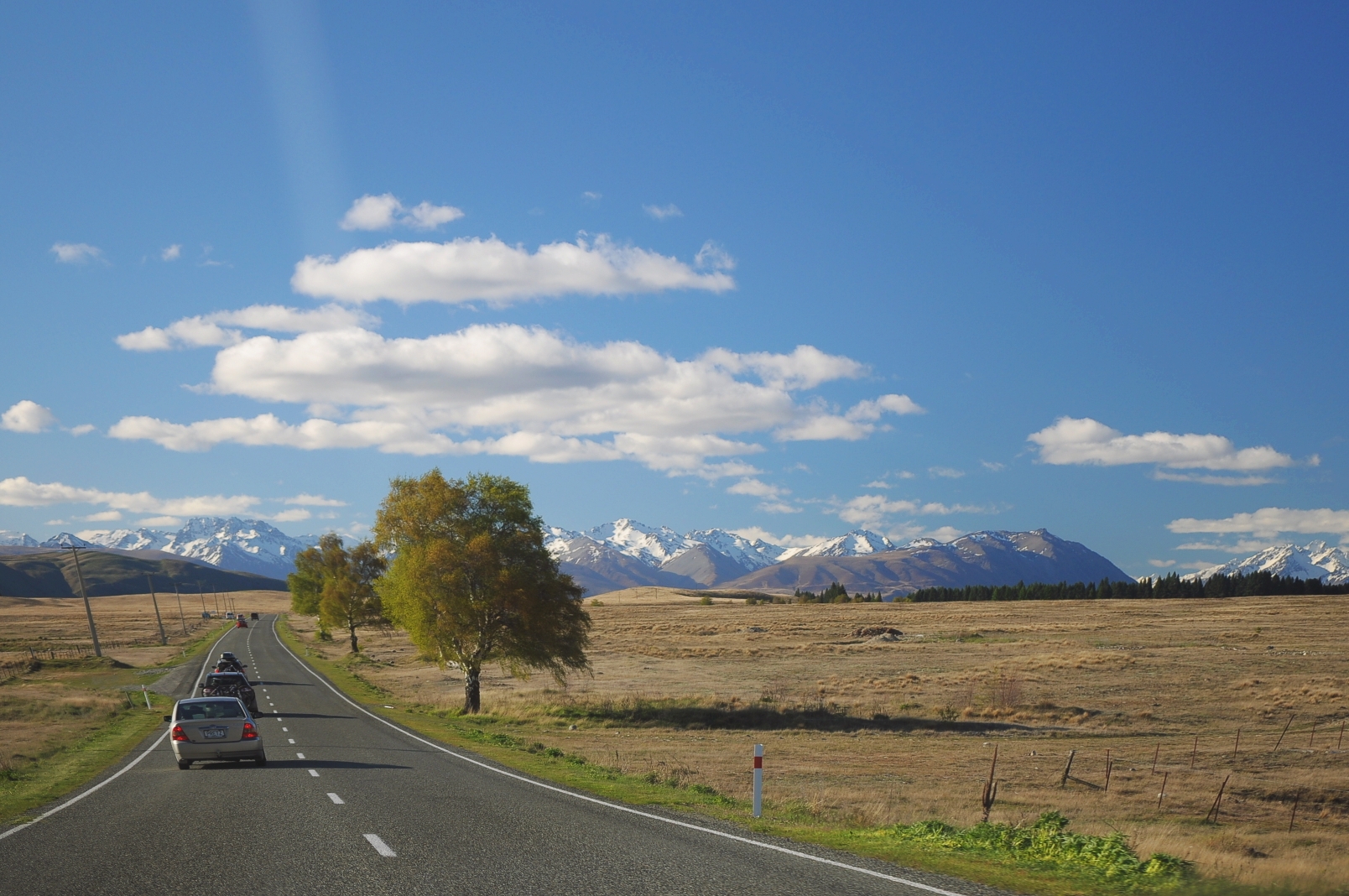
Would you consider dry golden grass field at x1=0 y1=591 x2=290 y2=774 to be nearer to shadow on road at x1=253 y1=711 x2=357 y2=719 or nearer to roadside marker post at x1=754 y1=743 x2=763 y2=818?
shadow on road at x1=253 y1=711 x2=357 y2=719

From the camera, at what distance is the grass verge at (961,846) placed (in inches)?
446

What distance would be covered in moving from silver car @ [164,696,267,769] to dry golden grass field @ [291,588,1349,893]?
30.0 ft

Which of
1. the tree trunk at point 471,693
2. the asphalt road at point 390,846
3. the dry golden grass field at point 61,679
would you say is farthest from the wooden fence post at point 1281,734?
the dry golden grass field at point 61,679

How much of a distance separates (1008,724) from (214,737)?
34.3 meters

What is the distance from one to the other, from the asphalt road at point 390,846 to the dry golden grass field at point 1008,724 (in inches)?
187

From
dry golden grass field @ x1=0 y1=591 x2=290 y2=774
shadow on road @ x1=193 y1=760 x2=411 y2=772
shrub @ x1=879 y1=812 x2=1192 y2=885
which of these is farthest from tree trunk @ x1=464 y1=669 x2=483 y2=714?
shrub @ x1=879 y1=812 x2=1192 y2=885

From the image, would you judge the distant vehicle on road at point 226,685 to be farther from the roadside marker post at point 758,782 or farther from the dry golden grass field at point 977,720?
the roadside marker post at point 758,782

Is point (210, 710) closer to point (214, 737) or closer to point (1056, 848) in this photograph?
point (214, 737)

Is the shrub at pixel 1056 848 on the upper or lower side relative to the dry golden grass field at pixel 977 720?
upper

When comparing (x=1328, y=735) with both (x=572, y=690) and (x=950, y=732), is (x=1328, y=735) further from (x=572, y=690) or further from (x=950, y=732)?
(x=572, y=690)

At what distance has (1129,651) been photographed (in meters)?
76.8

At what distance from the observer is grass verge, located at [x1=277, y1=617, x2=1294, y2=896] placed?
11340mm

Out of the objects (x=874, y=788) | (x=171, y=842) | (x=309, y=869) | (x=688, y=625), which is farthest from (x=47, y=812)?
(x=688, y=625)

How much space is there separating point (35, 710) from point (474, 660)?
18.9 m
